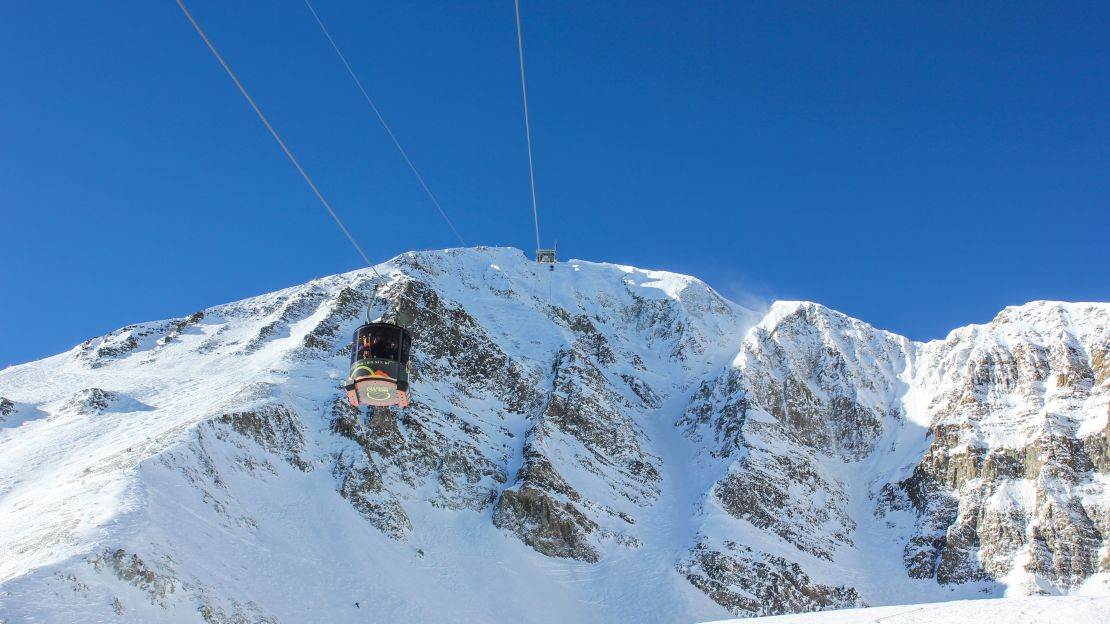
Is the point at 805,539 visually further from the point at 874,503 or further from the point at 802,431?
the point at 802,431

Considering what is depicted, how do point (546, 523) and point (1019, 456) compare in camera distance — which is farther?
point (1019, 456)

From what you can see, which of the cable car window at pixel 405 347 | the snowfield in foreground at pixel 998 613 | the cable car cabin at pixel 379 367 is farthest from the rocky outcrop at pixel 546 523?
the cable car cabin at pixel 379 367

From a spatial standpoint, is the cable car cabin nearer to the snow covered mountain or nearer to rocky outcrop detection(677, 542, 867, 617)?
the snow covered mountain

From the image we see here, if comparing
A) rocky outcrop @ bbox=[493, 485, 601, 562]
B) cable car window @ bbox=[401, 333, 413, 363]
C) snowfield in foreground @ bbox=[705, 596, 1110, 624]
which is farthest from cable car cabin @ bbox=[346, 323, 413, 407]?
rocky outcrop @ bbox=[493, 485, 601, 562]

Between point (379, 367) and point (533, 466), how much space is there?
2247 inches

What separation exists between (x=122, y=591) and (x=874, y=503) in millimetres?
81679

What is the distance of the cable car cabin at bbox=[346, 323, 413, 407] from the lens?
88.2 ft

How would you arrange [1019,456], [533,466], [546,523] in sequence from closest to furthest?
[546,523] → [533,466] → [1019,456]

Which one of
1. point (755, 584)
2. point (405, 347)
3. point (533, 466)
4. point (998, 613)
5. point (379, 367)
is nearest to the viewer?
point (998, 613)

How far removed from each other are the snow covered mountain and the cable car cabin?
853 inches

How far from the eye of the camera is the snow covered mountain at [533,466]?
53.9 metres

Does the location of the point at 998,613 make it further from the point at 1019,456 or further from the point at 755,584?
the point at 1019,456

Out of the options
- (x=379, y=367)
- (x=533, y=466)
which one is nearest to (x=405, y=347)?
(x=379, y=367)

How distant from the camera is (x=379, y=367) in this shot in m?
26.9
